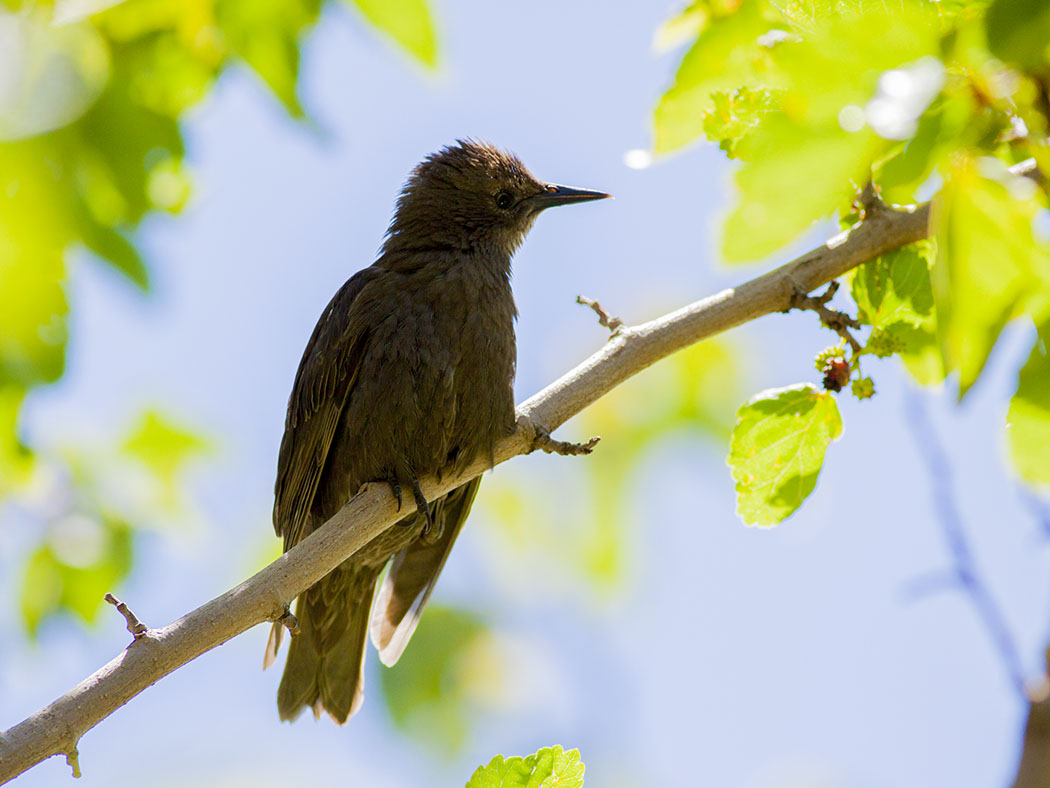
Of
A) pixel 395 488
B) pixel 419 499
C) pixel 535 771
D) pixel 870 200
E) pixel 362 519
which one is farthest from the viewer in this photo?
pixel 419 499

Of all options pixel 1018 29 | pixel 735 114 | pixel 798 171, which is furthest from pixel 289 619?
pixel 1018 29

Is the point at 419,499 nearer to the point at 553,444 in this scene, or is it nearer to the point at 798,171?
the point at 553,444

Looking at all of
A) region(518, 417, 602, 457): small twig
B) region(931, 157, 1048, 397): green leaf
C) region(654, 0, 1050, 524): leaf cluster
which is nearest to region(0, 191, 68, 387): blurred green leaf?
region(654, 0, 1050, 524): leaf cluster

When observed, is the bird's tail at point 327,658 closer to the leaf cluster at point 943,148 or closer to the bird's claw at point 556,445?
the bird's claw at point 556,445

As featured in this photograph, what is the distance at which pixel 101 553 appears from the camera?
4.28 metres

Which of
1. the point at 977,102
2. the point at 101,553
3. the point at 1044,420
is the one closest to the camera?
the point at 977,102

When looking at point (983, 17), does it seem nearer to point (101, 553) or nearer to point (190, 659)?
point (190, 659)

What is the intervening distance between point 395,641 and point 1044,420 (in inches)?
136

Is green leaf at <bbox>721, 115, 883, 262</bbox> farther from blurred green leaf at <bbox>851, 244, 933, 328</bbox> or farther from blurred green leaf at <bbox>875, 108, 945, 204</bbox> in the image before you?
Answer: blurred green leaf at <bbox>851, 244, 933, 328</bbox>

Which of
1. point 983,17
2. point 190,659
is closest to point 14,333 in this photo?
point 190,659

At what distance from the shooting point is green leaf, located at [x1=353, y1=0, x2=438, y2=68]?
221 centimetres

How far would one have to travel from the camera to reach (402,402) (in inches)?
175

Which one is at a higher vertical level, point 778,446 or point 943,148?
point 778,446

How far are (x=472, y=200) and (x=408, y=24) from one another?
3159mm
